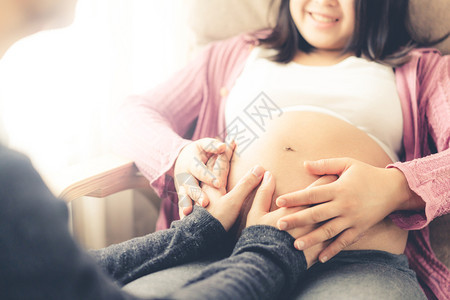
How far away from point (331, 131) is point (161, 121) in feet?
1.38

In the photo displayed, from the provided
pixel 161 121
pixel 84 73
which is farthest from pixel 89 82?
pixel 161 121

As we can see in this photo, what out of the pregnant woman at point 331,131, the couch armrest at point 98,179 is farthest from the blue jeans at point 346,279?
the couch armrest at point 98,179

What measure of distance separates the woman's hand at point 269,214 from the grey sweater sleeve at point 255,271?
21mm

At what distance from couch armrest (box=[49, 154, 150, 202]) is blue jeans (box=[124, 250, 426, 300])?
0.27 m

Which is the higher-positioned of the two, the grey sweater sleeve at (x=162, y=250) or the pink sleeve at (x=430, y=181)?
the pink sleeve at (x=430, y=181)

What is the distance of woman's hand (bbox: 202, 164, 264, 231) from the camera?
720 mm

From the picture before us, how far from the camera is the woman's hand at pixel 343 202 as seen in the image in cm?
67

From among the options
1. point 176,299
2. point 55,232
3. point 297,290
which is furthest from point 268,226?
point 55,232

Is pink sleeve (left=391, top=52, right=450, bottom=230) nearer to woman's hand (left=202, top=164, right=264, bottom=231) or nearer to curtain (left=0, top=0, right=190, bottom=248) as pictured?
woman's hand (left=202, top=164, right=264, bottom=231)

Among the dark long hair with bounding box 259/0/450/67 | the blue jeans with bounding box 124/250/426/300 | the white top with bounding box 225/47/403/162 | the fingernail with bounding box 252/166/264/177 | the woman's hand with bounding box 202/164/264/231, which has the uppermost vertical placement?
the dark long hair with bounding box 259/0/450/67

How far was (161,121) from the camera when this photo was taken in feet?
3.30

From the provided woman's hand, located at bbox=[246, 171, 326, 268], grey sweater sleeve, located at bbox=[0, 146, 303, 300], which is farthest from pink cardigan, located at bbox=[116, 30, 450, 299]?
grey sweater sleeve, located at bbox=[0, 146, 303, 300]

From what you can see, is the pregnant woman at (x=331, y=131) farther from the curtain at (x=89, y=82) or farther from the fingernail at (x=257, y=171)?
the curtain at (x=89, y=82)

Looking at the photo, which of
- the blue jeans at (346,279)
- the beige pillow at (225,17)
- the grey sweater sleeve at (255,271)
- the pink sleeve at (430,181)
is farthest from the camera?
the beige pillow at (225,17)
